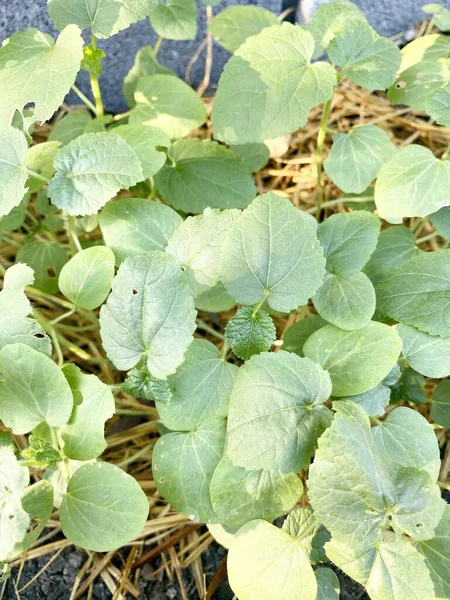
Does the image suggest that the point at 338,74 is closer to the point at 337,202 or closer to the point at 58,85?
the point at 337,202

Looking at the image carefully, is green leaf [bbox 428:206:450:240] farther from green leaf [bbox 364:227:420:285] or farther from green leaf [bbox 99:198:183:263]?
green leaf [bbox 99:198:183:263]

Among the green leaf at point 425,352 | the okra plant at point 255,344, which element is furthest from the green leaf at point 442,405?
the green leaf at point 425,352

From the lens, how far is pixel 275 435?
0.85 m

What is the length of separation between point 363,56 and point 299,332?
541 millimetres

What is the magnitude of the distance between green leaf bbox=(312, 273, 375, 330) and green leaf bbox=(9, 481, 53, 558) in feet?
1.73

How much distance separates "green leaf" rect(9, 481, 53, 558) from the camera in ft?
3.01

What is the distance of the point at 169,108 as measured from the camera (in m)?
1.28

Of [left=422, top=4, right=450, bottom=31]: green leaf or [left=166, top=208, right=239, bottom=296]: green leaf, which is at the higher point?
[left=422, top=4, right=450, bottom=31]: green leaf

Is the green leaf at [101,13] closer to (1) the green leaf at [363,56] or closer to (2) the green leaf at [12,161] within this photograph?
(2) the green leaf at [12,161]

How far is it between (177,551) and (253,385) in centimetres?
50

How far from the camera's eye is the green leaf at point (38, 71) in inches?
39.5

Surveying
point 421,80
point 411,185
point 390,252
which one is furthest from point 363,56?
point 390,252

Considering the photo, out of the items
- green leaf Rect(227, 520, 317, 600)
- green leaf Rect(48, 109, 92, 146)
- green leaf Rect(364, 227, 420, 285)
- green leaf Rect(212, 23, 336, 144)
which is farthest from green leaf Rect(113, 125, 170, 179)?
green leaf Rect(227, 520, 317, 600)

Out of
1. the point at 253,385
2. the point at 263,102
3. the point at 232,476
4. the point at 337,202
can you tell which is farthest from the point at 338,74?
the point at 232,476
